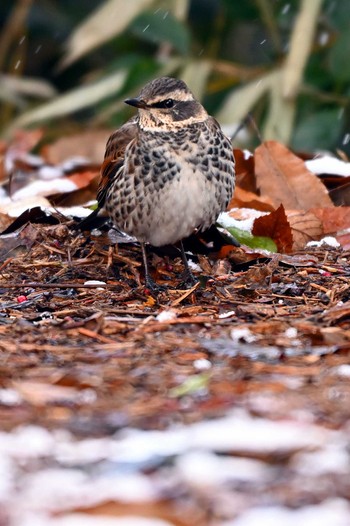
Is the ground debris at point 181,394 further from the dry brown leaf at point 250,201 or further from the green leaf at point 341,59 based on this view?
the green leaf at point 341,59

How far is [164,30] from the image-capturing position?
6.98 m

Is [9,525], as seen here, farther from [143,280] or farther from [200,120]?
Result: [200,120]

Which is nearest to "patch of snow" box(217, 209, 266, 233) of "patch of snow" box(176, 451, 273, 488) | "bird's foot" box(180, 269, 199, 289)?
"bird's foot" box(180, 269, 199, 289)

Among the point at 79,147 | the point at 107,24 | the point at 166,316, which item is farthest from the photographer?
the point at 79,147

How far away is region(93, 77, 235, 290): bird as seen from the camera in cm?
431

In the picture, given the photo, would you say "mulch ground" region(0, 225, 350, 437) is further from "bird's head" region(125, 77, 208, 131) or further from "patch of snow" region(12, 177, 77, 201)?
"patch of snow" region(12, 177, 77, 201)

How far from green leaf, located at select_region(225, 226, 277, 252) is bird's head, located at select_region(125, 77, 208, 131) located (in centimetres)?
52

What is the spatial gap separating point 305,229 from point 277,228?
21 centimetres

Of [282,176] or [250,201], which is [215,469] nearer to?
A: [250,201]

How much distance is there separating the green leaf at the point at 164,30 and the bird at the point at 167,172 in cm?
249

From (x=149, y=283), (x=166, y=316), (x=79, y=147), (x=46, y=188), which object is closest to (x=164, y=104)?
(x=149, y=283)

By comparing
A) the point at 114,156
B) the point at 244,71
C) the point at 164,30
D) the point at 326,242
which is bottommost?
the point at 326,242

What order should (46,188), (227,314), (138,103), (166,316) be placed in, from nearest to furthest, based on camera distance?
1. (166,316)
2. (227,314)
3. (138,103)
4. (46,188)

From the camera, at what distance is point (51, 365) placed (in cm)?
288
